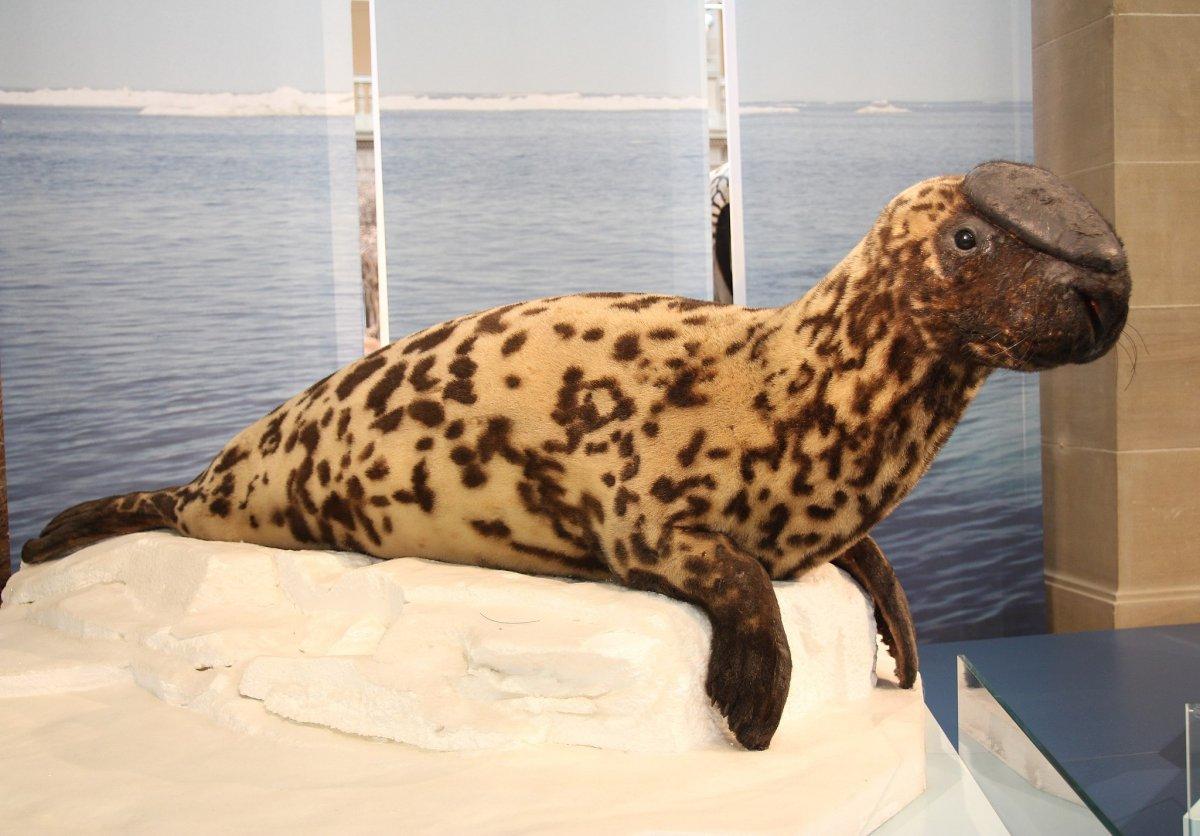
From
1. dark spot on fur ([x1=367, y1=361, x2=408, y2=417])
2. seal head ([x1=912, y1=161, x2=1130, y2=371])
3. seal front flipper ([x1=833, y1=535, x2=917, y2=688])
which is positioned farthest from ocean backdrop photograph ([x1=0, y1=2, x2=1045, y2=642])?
seal head ([x1=912, y1=161, x2=1130, y2=371])

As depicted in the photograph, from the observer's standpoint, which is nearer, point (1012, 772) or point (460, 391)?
point (1012, 772)

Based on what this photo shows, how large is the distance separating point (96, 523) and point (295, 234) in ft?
5.94

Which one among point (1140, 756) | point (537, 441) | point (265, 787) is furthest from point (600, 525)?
point (1140, 756)

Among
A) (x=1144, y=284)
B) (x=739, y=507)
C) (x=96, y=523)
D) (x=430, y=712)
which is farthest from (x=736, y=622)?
(x=1144, y=284)

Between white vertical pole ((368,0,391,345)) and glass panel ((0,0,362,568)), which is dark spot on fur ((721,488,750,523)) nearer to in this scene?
white vertical pole ((368,0,391,345))

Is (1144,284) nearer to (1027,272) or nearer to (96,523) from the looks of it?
(1027,272)

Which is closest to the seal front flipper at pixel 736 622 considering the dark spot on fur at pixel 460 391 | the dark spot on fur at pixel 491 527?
the dark spot on fur at pixel 491 527

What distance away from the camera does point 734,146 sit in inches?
166

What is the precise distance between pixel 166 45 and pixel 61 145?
0.53 metres

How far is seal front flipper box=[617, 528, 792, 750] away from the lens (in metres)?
1.69

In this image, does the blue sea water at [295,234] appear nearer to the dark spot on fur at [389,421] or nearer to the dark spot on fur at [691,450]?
the dark spot on fur at [389,421]

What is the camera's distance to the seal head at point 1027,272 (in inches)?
63.0

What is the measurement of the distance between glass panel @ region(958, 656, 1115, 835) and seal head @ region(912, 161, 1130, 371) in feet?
1.94

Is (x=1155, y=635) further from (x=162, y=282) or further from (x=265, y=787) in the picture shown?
(x=162, y=282)
